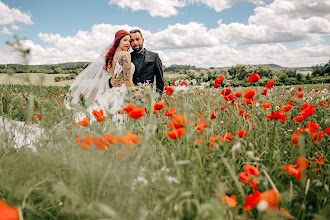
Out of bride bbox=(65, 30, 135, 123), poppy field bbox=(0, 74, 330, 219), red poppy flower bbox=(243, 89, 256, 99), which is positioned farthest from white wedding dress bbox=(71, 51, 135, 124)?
red poppy flower bbox=(243, 89, 256, 99)

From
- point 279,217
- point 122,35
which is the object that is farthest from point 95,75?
point 279,217

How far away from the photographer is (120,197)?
3.18 feet

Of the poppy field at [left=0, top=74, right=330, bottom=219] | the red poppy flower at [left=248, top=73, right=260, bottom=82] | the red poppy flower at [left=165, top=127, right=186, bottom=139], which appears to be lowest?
the poppy field at [left=0, top=74, right=330, bottom=219]

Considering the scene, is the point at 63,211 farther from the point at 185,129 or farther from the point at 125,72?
the point at 125,72

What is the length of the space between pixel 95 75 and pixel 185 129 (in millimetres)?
5561

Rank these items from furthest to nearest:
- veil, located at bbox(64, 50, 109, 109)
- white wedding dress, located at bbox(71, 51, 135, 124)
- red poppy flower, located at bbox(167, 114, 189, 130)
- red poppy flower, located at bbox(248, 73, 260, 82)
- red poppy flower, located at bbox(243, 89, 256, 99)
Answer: veil, located at bbox(64, 50, 109, 109) → white wedding dress, located at bbox(71, 51, 135, 124) → red poppy flower, located at bbox(248, 73, 260, 82) → red poppy flower, located at bbox(243, 89, 256, 99) → red poppy flower, located at bbox(167, 114, 189, 130)

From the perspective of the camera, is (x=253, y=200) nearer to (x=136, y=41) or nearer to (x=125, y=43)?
(x=125, y=43)

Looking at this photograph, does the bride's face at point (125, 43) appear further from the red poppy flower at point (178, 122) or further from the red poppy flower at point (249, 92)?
the red poppy flower at point (178, 122)

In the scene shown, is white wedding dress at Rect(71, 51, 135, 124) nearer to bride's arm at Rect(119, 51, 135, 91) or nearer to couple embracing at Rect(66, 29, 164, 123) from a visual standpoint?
bride's arm at Rect(119, 51, 135, 91)

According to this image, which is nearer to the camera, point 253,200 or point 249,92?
point 253,200

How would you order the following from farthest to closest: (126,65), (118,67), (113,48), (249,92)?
(113,48)
(118,67)
(126,65)
(249,92)

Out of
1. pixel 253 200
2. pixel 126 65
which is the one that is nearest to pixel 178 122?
pixel 253 200

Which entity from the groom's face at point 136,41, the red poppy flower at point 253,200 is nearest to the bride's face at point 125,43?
the groom's face at point 136,41

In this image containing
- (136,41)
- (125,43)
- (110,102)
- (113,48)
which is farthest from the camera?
(136,41)
